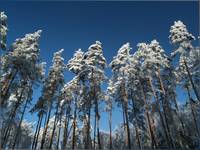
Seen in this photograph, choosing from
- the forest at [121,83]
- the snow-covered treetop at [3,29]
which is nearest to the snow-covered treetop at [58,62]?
the forest at [121,83]

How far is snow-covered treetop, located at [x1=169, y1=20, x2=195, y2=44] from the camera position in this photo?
93.5 ft

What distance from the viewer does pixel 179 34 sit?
2886 centimetres

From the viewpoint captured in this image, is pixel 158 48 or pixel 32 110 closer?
pixel 158 48

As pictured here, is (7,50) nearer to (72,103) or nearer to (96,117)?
(72,103)

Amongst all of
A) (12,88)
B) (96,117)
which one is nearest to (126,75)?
(96,117)

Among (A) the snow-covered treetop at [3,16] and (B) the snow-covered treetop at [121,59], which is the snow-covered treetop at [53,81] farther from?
(A) the snow-covered treetop at [3,16]

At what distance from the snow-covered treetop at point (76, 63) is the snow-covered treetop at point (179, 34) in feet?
40.7

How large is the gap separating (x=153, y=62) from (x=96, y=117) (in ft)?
33.9

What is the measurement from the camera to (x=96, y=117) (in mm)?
A: 30375

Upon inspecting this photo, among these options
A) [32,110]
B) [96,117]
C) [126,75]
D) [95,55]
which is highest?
[95,55]

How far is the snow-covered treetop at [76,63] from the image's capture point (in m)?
31.6

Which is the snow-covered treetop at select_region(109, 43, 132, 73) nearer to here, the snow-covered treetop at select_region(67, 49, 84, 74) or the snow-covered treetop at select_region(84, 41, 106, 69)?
the snow-covered treetop at select_region(84, 41, 106, 69)

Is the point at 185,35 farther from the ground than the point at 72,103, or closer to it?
farther from the ground

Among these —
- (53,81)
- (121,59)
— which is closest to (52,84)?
(53,81)
